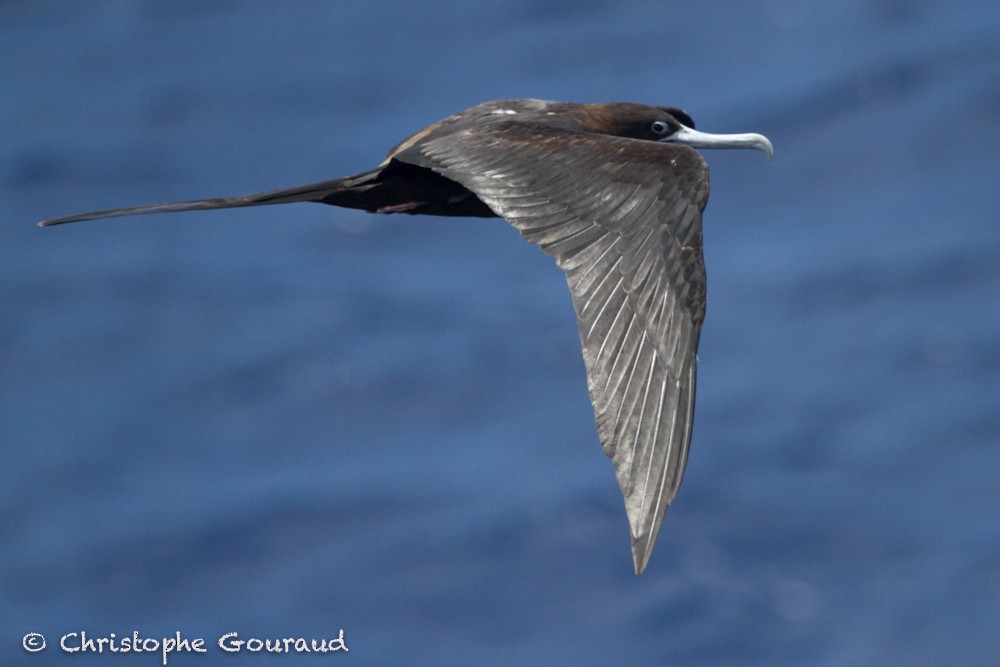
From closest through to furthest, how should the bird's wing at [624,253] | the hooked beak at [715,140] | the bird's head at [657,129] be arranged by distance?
the bird's wing at [624,253]
the bird's head at [657,129]
the hooked beak at [715,140]

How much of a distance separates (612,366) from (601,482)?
3250cm

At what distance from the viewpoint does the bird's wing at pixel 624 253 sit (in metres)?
7.04

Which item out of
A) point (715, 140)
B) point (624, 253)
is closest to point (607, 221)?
point (624, 253)

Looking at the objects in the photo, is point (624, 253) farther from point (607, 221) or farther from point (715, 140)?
point (715, 140)

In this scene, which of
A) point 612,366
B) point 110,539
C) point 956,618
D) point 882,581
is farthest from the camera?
point 110,539

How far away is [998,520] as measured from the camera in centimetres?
4097

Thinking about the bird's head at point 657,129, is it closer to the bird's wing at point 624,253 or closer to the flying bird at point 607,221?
the flying bird at point 607,221

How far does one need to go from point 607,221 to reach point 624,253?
21cm

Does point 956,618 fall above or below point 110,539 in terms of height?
below

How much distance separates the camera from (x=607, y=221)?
7.99 meters

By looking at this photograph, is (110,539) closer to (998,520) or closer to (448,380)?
(448,380)

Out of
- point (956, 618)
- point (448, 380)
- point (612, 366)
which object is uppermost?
point (448, 380)

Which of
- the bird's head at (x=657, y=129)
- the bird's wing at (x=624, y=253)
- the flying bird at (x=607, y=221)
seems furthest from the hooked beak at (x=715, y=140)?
the bird's wing at (x=624, y=253)

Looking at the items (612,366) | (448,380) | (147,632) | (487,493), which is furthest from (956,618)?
(612,366)
